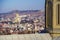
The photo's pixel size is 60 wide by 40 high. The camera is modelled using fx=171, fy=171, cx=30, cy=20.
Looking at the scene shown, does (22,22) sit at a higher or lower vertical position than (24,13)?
lower

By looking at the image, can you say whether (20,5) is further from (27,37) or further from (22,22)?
(27,37)

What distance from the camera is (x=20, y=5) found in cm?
293

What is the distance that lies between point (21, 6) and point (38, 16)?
0.34 meters

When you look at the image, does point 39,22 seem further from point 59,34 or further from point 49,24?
point 59,34

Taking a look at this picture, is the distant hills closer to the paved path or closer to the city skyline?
the city skyline

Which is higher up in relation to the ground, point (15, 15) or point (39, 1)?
point (39, 1)

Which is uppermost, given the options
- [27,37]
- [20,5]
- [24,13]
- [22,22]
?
[20,5]

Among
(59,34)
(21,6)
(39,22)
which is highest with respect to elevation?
(21,6)

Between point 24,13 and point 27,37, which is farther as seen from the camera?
point 24,13

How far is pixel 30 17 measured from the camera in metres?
2.97

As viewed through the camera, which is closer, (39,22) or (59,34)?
(59,34)

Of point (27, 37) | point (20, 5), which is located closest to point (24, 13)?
point (20, 5)

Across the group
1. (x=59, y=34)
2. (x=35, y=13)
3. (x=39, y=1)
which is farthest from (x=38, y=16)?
(x=59, y=34)

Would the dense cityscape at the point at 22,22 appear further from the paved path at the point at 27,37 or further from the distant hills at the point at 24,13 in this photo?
the paved path at the point at 27,37
